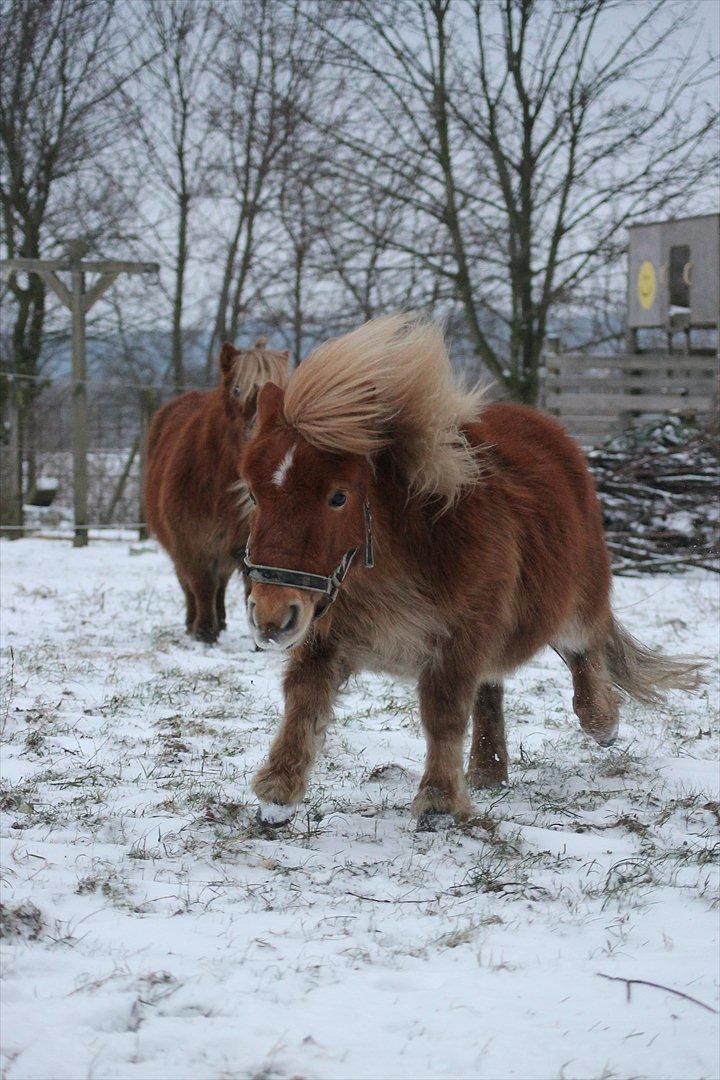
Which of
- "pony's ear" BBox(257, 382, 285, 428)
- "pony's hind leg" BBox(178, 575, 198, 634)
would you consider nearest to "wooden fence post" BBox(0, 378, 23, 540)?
"pony's hind leg" BBox(178, 575, 198, 634)

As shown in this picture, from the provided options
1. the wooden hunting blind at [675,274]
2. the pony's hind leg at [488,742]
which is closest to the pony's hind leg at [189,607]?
the pony's hind leg at [488,742]

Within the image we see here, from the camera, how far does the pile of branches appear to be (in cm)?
1102

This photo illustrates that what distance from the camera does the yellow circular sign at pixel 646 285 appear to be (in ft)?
54.4

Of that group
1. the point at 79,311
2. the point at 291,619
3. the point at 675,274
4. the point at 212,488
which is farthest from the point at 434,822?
the point at 675,274

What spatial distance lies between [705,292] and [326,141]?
20.4ft

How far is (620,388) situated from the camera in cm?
1634

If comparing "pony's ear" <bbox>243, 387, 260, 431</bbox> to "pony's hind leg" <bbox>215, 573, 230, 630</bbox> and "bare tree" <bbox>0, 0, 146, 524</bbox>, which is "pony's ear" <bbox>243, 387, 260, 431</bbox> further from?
"bare tree" <bbox>0, 0, 146, 524</bbox>

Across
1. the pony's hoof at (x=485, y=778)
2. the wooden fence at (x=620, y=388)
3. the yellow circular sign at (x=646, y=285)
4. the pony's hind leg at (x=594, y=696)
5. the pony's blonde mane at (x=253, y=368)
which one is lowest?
the pony's hoof at (x=485, y=778)

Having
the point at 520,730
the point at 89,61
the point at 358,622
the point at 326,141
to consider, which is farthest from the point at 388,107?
the point at 358,622

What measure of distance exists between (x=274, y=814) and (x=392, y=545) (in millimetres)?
932

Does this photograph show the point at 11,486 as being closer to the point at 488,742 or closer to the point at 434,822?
the point at 488,742

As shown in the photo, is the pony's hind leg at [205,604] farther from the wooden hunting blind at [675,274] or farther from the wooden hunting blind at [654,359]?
the wooden hunting blind at [675,274]

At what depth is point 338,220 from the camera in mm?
15914

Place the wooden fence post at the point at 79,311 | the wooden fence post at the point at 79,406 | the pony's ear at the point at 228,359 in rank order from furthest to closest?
the wooden fence post at the point at 79,406 < the wooden fence post at the point at 79,311 < the pony's ear at the point at 228,359
